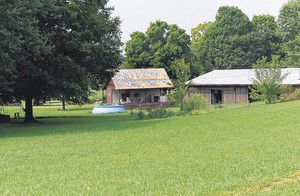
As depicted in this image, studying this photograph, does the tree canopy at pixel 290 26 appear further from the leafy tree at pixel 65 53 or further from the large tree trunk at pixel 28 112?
the large tree trunk at pixel 28 112

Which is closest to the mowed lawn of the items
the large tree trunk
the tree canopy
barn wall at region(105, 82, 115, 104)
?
the large tree trunk

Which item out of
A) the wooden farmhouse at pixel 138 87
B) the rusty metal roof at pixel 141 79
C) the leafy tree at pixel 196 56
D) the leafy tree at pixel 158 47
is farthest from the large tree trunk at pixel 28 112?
the leafy tree at pixel 196 56

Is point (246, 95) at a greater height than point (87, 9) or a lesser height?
lesser

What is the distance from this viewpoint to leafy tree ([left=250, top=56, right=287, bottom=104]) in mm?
37906

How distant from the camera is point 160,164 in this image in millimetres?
10812

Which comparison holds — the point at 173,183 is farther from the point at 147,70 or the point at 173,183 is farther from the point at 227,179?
the point at 147,70

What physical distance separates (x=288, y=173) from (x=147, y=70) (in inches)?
2208

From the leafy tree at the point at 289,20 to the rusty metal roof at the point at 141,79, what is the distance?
24.9 metres

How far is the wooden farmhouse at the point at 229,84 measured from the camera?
4922 cm

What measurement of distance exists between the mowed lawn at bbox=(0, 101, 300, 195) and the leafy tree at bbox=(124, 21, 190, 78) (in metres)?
53.7

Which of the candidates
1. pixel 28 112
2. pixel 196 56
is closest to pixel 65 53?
pixel 28 112

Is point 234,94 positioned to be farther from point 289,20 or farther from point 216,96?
point 289,20

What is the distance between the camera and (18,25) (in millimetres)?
21219

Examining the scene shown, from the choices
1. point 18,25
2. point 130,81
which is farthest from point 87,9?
point 130,81
